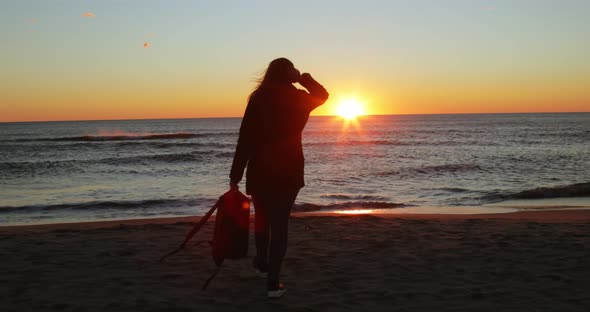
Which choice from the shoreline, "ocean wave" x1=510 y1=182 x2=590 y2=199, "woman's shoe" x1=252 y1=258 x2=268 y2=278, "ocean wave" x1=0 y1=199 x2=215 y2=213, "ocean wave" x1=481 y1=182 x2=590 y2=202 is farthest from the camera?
"ocean wave" x1=510 y1=182 x2=590 y2=199

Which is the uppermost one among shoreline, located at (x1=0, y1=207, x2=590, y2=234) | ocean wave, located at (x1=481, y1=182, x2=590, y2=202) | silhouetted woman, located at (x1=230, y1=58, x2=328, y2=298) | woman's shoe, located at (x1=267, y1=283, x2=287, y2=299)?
silhouetted woman, located at (x1=230, y1=58, x2=328, y2=298)

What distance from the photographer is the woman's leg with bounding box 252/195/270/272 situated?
12.4 ft

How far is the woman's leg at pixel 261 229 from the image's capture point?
3.77 m

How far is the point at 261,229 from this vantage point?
412 cm

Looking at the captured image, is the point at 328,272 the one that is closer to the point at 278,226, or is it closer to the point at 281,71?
the point at 278,226

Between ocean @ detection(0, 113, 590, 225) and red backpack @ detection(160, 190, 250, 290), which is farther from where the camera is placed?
ocean @ detection(0, 113, 590, 225)

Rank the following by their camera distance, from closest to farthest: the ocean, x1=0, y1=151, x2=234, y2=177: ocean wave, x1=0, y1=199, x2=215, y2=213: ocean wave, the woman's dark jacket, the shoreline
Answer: the woman's dark jacket
the shoreline
x1=0, y1=199, x2=215, y2=213: ocean wave
the ocean
x1=0, y1=151, x2=234, y2=177: ocean wave

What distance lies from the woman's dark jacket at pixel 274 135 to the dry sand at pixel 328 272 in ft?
2.91

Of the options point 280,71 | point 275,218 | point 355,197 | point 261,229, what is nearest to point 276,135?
point 280,71

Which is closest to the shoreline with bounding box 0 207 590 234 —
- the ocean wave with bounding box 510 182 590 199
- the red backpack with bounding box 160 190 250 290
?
the ocean wave with bounding box 510 182 590 199

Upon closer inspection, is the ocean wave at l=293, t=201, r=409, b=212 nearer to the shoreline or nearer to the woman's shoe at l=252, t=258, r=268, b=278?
the shoreline

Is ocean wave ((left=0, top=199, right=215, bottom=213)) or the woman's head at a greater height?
the woman's head

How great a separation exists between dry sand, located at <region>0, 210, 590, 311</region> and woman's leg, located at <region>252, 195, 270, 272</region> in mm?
175

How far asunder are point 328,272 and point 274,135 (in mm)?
1517
